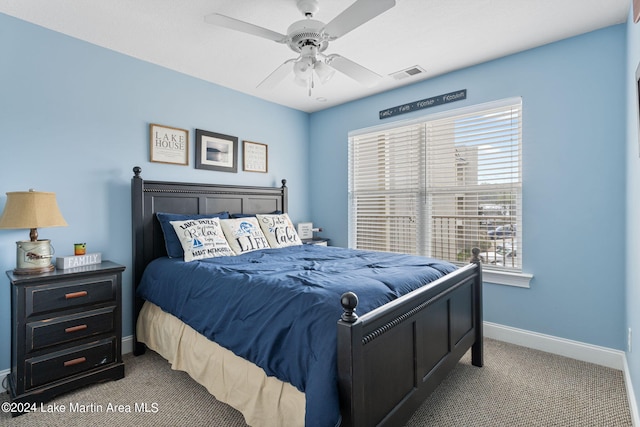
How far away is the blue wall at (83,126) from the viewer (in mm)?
2320

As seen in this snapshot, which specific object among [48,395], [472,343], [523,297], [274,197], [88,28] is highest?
[88,28]

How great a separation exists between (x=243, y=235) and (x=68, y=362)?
1538 millimetres

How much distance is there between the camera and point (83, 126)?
2645 millimetres

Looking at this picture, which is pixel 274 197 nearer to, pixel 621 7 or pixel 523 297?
pixel 523 297

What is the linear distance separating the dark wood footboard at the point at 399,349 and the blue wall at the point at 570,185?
925 mm

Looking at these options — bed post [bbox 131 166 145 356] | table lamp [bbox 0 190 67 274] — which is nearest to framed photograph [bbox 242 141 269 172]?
bed post [bbox 131 166 145 356]

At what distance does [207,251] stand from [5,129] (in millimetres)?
1616

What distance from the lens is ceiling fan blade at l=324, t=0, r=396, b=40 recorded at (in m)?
1.64

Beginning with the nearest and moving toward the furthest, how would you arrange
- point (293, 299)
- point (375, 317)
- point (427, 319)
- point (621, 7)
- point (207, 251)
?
point (375, 317), point (293, 299), point (427, 319), point (621, 7), point (207, 251)

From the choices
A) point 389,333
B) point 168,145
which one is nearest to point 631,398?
point 389,333

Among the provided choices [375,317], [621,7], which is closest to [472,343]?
[375,317]

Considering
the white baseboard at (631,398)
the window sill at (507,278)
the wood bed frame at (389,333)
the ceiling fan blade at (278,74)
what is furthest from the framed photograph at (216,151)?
the white baseboard at (631,398)

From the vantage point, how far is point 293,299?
1.57 metres

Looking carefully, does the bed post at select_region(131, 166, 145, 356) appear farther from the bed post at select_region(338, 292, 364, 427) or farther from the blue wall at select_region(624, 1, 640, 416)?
the blue wall at select_region(624, 1, 640, 416)
